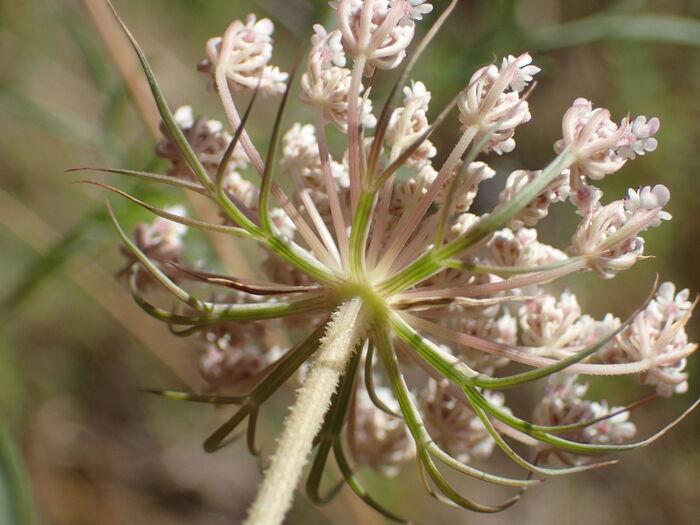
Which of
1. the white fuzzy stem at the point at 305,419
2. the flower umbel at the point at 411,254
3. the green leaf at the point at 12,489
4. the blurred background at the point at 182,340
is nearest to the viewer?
the white fuzzy stem at the point at 305,419

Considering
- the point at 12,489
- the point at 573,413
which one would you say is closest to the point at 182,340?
the point at 12,489

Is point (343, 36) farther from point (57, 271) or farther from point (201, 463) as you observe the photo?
point (201, 463)

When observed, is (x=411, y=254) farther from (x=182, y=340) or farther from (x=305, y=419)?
(x=182, y=340)

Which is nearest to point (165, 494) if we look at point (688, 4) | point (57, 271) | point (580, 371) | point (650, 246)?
point (57, 271)

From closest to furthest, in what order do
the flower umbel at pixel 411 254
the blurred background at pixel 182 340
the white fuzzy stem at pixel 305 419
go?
1. the white fuzzy stem at pixel 305 419
2. the flower umbel at pixel 411 254
3. the blurred background at pixel 182 340

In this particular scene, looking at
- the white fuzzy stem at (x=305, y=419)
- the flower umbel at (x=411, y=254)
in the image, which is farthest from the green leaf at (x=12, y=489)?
the white fuzzy stem at (x=305, y=419)

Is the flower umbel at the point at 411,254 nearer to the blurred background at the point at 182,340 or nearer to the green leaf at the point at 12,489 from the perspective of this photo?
the green leaf at the point at 12,489

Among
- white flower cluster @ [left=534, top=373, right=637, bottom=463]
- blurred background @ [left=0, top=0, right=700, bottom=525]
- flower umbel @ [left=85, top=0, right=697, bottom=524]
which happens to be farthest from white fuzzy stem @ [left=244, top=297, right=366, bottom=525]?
blurred background @ [left=0, top=0, right=700, bottom=525]
